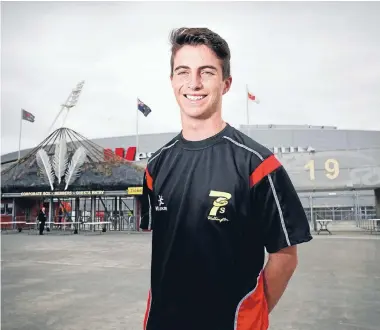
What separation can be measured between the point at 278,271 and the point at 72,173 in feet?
62.1

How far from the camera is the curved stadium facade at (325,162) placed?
51.6 feet

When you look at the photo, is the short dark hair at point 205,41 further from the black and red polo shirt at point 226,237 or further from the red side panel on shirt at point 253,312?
the red side panel on shirt at point 253,312

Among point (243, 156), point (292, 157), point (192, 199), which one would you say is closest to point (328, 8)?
point (243, 156)

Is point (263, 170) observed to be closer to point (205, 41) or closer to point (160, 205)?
point (160, 205)

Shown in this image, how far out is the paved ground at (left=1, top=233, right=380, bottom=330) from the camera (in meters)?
3.34

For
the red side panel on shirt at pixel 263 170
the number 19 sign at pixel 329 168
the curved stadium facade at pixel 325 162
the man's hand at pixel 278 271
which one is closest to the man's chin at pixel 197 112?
the red side panel on shirt at pixel 263 170

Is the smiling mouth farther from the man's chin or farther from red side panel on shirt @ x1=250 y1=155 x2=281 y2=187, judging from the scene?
red side panel on shirt @ x1=250 y1=155 x2=281 y2=187

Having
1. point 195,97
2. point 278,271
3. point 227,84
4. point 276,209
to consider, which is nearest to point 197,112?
point 195,97

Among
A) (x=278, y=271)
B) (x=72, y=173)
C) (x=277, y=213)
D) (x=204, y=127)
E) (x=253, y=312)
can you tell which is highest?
(x=72, y=173)

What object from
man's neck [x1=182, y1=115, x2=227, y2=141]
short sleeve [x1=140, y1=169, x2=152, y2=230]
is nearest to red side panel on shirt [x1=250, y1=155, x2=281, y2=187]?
man's neck [x1=182, y1=115, x2=227, y2=141]

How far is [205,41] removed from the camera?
61.4 inches

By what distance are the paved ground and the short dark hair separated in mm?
2648

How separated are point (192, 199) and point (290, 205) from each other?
0.43 meters

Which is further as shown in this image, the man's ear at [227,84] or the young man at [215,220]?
the man's ear at [227,84]
